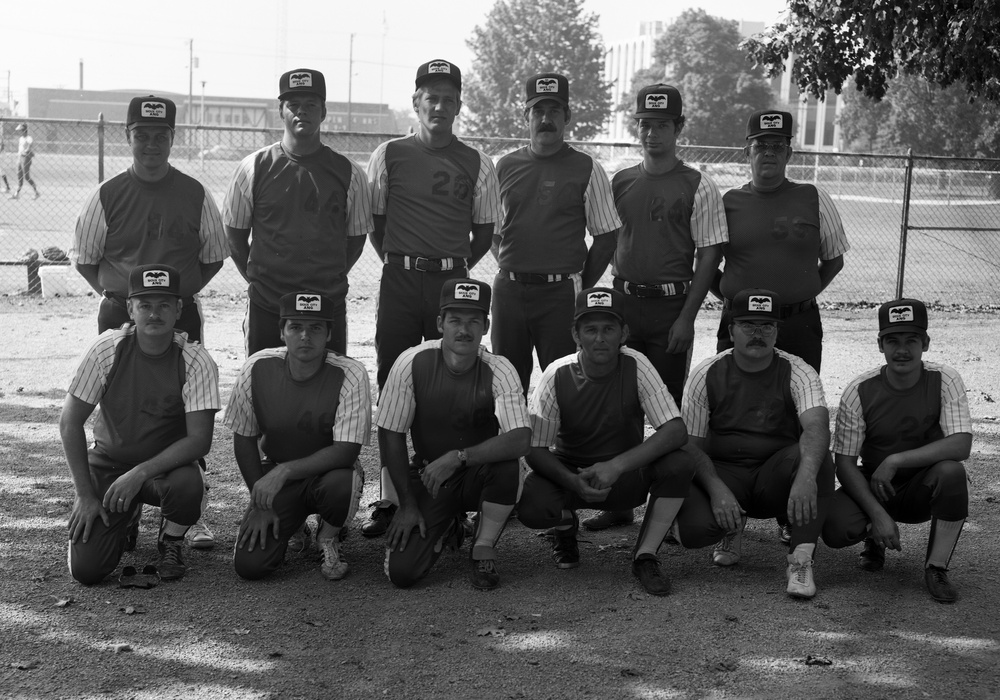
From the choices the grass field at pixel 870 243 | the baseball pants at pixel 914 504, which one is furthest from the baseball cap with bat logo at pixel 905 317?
the grass field at pixel 870 243

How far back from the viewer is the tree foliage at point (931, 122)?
39969mm

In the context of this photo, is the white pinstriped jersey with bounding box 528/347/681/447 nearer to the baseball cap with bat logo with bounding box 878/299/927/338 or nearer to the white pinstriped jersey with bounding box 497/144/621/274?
the white pinstriped jersey with bounding box 497/144/621/274

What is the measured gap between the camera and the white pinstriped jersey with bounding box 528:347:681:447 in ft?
16.2

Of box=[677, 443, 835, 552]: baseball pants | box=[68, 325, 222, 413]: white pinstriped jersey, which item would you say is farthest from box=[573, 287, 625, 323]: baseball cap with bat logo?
box=[68, 325, 222, 413]: white pinstriped jersey

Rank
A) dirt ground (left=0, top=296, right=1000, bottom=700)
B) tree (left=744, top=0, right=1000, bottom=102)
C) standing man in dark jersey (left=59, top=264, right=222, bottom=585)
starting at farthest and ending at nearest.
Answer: tree (left=744, top=0, right=1000, bottom=102) → standing man in dark jersey (left=59, top=264, right=222, bottom=585) → dirt ground (left=0, top=296, right=1000, bottom=700)

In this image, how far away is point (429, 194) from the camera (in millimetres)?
5719

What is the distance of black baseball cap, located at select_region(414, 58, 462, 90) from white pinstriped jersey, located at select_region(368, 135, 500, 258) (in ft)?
1.12

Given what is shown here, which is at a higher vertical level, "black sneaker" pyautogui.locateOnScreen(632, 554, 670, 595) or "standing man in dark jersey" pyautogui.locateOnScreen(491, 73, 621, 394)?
"standing man in dark jersey" pyautogui.locateOnScreen(491, 73, 621, 394)

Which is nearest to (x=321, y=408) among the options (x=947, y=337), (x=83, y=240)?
(x=83, y=240)

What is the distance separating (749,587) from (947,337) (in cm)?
789

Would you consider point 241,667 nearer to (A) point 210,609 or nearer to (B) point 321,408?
(A) point 210,609

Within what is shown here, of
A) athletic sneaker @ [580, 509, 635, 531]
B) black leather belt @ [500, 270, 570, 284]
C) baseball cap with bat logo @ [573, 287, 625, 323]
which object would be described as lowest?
athletic sneaker @ [580, 509, 635, 531]

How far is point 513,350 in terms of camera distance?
593cm

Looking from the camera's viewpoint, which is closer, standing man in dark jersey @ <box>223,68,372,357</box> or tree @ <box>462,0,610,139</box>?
standing man in dark jersey @ <box>223,68,372,357</box>
